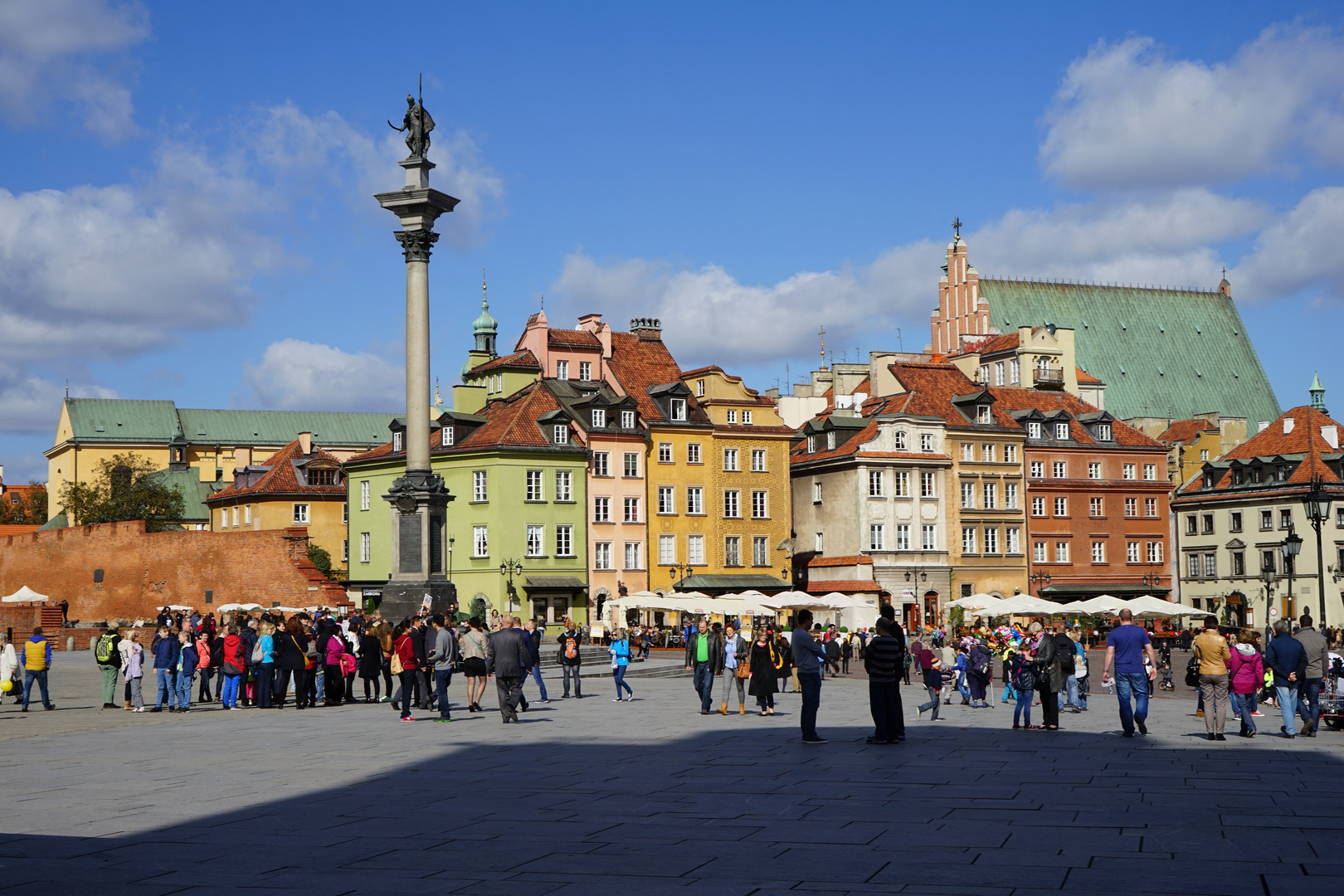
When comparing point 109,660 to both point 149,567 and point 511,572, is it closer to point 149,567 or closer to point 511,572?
point 511,572

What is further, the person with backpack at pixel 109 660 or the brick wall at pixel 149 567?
the brick wall at pixel 149 567

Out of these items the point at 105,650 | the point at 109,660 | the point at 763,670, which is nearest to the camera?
the point at 763,670

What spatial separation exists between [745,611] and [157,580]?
38358mm

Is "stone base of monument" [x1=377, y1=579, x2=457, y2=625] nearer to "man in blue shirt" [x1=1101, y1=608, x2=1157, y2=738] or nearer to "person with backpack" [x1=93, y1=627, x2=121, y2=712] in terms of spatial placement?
"person with backpack" [x1=93, y1=627, x2=121, y2=712]

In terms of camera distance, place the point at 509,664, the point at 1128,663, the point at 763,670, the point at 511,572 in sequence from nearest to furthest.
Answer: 1. the point at 1128,663
2. the point at 509,664
3. the point at 763,670
4. the point at 511,572

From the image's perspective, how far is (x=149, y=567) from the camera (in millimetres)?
82750

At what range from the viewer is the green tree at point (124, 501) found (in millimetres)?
116062

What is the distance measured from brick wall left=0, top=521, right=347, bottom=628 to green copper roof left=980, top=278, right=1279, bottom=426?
56.8 meters

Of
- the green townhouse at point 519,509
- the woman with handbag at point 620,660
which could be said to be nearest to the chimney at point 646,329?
→ the green townhouse at point 519,509

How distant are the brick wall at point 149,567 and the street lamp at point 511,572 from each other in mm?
8224

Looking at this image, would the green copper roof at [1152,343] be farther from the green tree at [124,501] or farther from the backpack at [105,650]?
the backpack at [105,650]

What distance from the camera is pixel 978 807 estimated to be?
14633 mm

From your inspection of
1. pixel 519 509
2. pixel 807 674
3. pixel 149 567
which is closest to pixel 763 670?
pixel 807 674

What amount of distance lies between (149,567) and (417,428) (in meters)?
46.8
